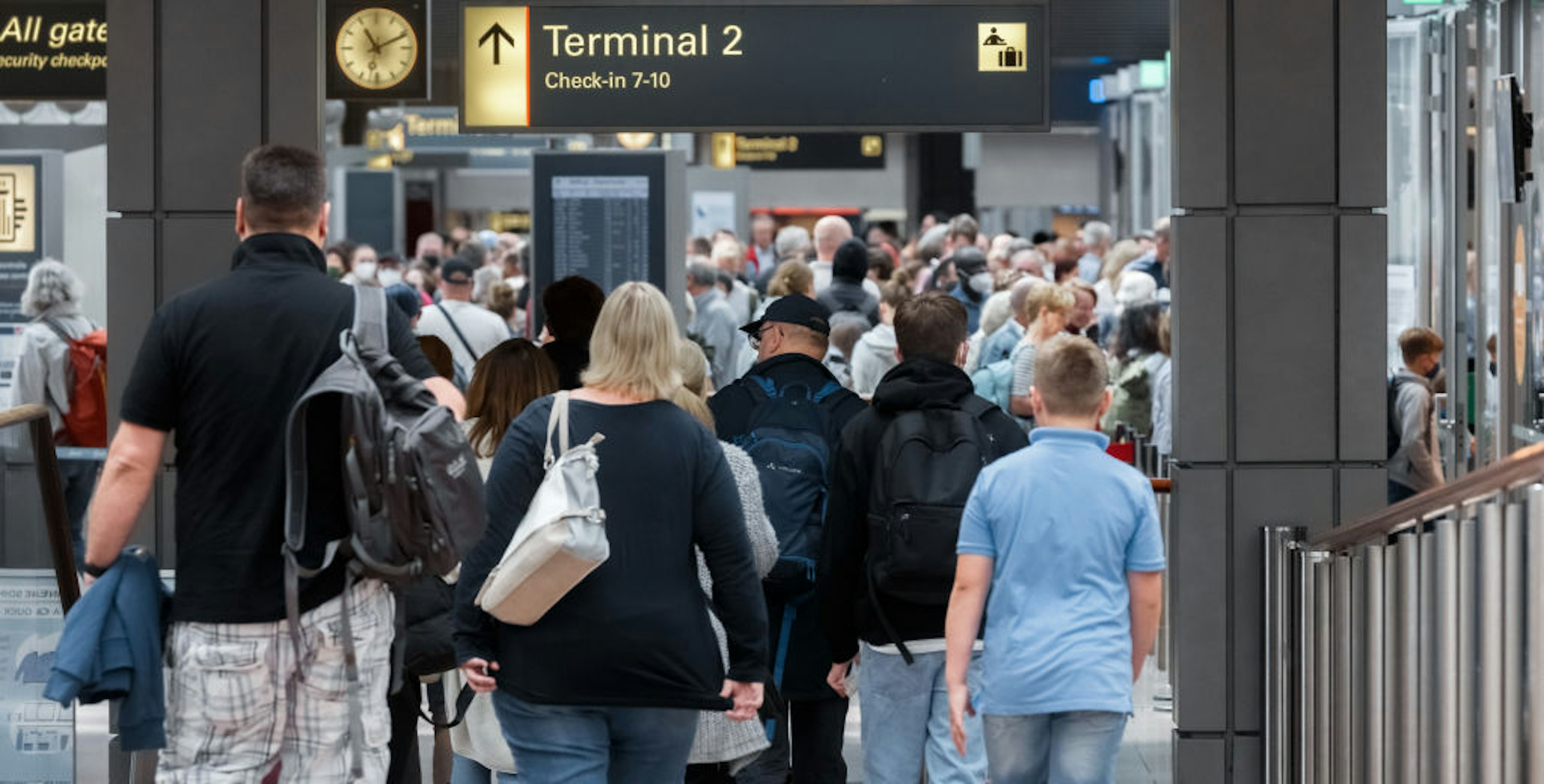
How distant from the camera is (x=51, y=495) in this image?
5871 mm

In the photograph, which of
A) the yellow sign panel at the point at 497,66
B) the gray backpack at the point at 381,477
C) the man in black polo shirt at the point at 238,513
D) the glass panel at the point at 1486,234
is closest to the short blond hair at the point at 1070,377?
the gray backpack at the point at 381,477

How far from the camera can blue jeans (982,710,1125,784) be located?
5277 millimetres

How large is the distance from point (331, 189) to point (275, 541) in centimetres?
2886

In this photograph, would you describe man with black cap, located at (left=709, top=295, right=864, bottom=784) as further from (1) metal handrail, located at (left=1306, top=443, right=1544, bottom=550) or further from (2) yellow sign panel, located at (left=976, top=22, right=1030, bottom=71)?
(1) metal handrail, located at (left=1306, top=443, right=1544, bottom=550)

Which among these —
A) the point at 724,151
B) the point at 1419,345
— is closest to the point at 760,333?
the point at 1419,345

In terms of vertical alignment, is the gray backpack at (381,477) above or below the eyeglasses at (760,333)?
below

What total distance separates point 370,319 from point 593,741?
111 centimetres

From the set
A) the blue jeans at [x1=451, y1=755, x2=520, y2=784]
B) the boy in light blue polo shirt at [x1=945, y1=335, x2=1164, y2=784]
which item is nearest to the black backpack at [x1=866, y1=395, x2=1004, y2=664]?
the boy in light blue polo shirt at [x1=945, y1=335, x2=1164, y2=784]

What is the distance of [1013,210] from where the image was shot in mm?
39469

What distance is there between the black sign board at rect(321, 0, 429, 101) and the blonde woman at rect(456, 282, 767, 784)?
16.2 feet

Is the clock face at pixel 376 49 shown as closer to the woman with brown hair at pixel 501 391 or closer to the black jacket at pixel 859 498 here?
the woman with brown hair at pixel 501 391

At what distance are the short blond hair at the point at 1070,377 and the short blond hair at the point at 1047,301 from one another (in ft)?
17.9

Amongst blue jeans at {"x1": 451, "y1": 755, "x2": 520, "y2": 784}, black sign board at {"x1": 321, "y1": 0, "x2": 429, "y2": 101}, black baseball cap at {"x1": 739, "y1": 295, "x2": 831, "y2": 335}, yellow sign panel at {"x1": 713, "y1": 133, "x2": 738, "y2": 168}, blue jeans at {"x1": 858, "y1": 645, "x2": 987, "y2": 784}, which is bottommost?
blue jeans at {"x1": 451, "y1": 755, "x2": 520, "y2": 784}

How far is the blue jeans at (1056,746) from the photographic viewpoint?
5.28 metres
